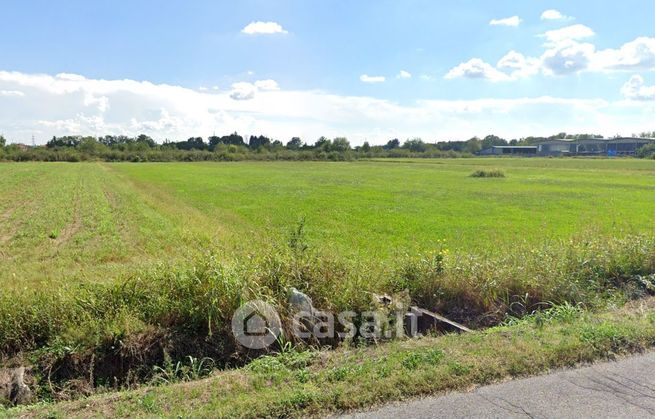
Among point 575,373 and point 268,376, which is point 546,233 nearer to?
point 575,373

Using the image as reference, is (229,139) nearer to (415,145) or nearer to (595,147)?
(415,145)

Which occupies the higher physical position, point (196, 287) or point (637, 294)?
point (196, 287)

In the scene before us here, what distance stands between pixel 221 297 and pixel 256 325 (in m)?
0.56

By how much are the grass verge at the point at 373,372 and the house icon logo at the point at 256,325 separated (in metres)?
0.42

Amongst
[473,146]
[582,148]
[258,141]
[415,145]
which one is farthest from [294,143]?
[582,148]

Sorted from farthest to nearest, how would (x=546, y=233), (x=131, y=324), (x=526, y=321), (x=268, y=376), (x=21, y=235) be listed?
(x=546, y=233) < (x=21, y=235) < (x=526, y=321) < (x=131, y=324) < (x=268, y=376)

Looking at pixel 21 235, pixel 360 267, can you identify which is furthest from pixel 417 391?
pixel 21 235

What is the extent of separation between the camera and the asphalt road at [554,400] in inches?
130

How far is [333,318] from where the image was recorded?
17.5 ft

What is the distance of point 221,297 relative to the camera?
514cm

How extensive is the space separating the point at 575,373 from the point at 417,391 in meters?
1.57

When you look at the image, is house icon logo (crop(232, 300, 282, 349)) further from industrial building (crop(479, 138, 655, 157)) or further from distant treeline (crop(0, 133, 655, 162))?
industrial building (crop(479, 138, 655, 157))

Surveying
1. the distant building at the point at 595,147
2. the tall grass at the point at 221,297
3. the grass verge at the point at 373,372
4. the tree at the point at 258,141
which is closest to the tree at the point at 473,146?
the distant building at the point at 595,147

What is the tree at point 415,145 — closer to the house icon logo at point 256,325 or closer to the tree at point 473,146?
the tree at point 473,146
